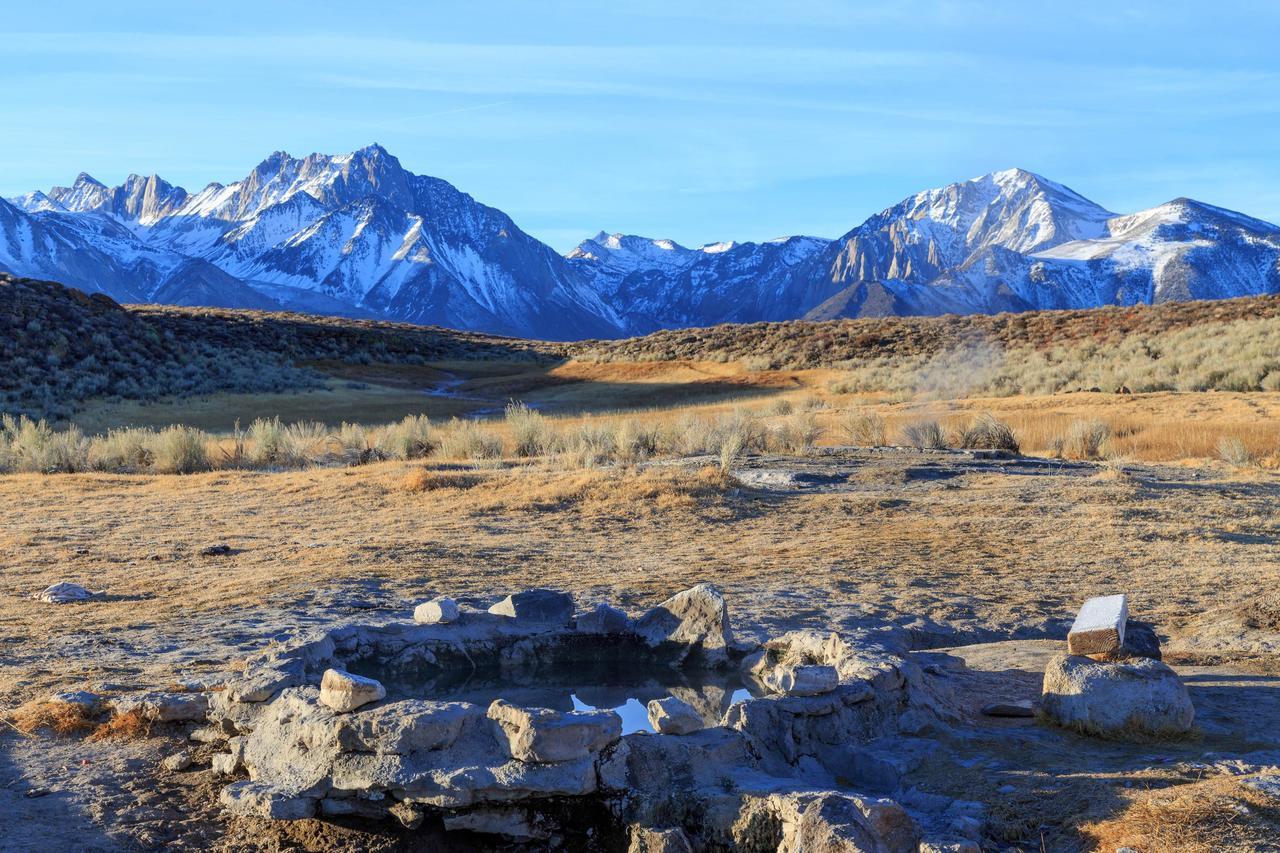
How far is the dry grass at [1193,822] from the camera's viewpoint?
442cm

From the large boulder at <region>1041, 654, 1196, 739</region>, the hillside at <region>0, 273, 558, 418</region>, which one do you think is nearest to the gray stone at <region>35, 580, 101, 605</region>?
the large boulder at <region>1041, 654, 1196, 739</region>

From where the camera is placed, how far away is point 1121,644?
6379mm

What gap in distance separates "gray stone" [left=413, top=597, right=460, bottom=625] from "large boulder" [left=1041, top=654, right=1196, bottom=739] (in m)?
3.49

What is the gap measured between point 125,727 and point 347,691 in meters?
1.67

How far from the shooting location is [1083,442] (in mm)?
19125

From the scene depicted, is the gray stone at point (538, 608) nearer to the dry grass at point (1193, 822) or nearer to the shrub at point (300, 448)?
the dry grass at point (1193, 822)

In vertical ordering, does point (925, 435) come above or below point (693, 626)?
above

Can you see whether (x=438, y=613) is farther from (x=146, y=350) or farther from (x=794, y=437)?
(x=146, y=350)

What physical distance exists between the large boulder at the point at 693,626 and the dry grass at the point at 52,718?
10.5 ft

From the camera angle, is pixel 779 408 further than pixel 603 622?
Yes

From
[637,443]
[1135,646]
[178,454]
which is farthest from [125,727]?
[178,454]

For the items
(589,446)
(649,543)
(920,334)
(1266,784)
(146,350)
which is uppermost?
(920,334)

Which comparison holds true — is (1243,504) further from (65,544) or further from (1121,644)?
(65,544)

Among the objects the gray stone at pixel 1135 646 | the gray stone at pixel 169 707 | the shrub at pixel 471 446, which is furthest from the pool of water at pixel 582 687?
the shrub at pixel 471 446
